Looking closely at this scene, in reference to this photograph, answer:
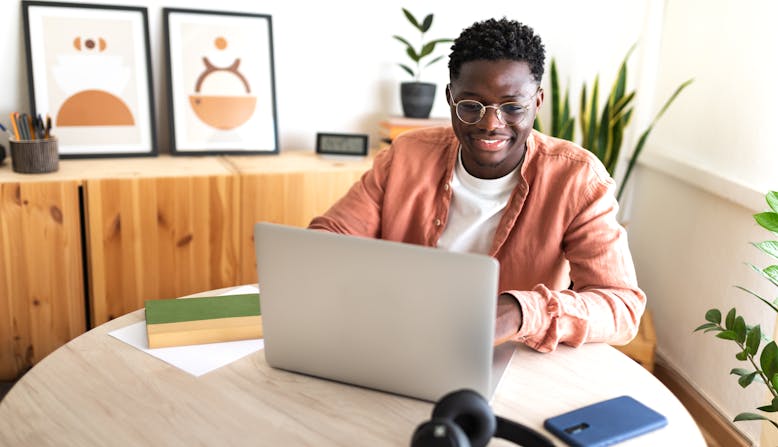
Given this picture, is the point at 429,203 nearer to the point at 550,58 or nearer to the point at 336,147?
the point at 336,147

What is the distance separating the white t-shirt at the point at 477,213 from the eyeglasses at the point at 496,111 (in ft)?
0.51

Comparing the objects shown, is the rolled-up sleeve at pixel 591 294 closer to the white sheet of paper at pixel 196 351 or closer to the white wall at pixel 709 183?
the white sheet of paper at pixel 196 351

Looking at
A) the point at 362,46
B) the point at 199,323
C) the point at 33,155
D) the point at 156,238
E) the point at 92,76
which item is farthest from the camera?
the point at 362,46

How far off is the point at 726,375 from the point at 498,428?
1.60m

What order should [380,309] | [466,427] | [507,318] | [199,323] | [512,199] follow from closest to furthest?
1. [466,427]
2. [380,309]
3. [507,318]
4. [199,323]
5. [512,199]

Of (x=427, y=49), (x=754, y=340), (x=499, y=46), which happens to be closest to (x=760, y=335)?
(x=754, y=340)

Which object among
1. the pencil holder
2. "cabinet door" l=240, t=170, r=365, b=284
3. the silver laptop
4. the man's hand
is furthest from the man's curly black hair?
the pencil holder

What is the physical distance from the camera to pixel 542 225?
156 centimetres

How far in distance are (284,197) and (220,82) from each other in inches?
19.1

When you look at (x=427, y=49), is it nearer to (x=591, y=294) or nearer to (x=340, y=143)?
(x=340, y=143)

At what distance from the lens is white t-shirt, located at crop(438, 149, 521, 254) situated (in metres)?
1.61

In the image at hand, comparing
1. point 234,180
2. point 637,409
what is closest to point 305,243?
point 637,409

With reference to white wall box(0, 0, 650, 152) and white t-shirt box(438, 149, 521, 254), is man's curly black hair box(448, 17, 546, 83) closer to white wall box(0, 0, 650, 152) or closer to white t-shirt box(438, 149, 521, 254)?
white t-shirt box(438, 149, 521, 254)

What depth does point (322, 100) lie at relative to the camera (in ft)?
9.07
